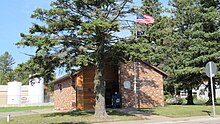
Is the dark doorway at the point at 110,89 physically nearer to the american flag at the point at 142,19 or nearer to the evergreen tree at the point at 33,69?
the evergreen tree at the point at 33,69

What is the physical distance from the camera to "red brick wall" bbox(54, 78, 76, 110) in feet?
91.3

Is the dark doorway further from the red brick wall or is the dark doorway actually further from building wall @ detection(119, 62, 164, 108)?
the red brick wall

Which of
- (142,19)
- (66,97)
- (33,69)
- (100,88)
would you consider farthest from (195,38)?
(33,69)

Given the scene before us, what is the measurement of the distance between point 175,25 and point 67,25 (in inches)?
792

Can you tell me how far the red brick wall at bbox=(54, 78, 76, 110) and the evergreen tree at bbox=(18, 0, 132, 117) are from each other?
30.6 feet

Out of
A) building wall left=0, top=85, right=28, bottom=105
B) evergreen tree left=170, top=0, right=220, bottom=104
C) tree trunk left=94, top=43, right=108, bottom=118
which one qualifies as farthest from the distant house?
building wall left=0, top=85, right=28, bottom=105

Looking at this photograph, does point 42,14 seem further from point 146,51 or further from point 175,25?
point 175,25

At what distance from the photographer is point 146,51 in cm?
1694

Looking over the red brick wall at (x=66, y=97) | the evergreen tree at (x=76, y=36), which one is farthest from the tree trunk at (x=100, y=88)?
the red brick wall at (x=66, y=97)

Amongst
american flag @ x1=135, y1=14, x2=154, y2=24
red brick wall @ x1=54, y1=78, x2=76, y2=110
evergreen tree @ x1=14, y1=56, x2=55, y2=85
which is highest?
american flag @ x1=135, y1=14, x2=154, y2=24

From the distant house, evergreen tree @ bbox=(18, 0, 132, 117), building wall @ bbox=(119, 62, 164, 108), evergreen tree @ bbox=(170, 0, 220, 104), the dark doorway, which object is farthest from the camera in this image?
the dark doorway

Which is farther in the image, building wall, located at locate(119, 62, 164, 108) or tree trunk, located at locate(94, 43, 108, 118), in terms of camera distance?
building wall, located at locate(119, 62, 164, 108)

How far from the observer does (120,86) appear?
2731cm

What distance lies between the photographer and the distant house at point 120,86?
26453 mm
